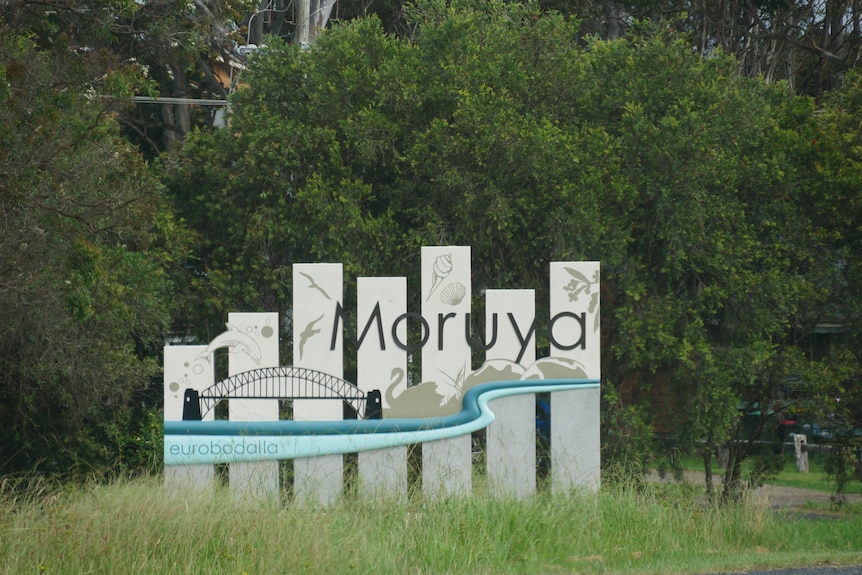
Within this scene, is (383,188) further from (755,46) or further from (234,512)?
(755,46)

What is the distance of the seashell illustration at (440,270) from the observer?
10883 millimetres

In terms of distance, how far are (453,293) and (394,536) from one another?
2947 millimetres

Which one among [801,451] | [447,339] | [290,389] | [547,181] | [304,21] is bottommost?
[801,451]

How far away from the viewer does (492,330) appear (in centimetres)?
1091

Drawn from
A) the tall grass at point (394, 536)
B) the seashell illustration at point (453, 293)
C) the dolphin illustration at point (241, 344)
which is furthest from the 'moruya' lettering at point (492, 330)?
the tall grass at point (394, 536)

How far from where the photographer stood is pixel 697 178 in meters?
13.6

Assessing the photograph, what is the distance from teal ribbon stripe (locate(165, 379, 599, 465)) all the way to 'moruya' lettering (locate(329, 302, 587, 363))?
638 mm

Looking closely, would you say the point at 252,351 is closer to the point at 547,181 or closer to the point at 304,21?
the point at 547,181

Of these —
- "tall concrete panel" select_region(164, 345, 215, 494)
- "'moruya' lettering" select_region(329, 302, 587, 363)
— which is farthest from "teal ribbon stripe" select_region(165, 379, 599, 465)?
"'moruya' lettering" select_region(329, 302, 587, 363)

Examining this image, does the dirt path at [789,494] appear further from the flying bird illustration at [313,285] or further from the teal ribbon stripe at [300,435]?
the flying bird illustration at [313,285]

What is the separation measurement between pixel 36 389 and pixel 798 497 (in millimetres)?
11779

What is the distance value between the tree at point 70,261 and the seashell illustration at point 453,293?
10.4 feet

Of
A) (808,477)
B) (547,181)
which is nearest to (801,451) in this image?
(808,477)

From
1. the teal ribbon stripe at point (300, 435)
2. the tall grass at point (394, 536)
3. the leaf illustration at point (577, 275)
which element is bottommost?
the tall grass at point (394, 536)
